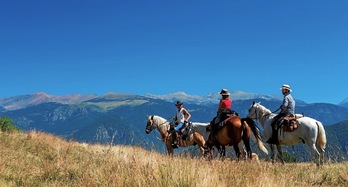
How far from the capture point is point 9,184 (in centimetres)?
636

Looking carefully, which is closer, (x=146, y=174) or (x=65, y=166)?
(x=146, y=174)

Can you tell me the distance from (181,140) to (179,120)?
1191mm

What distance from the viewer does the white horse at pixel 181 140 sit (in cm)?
2045

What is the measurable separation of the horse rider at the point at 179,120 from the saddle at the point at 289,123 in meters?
5.98

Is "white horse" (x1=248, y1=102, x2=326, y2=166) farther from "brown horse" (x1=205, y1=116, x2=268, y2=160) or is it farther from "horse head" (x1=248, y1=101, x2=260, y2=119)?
"brown horse" (x1=205, y1=116, x2=268, y2=160)

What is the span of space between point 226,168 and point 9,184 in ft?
A: 13.3

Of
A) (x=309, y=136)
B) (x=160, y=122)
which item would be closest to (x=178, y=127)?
(x=160, y=122)

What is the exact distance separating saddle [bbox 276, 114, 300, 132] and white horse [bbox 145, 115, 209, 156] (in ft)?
17.8

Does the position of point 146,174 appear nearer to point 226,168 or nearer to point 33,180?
point 226,168

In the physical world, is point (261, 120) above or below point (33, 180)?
above

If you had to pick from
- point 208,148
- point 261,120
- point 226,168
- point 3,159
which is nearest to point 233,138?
point 208,148

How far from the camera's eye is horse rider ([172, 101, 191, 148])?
65.8ft

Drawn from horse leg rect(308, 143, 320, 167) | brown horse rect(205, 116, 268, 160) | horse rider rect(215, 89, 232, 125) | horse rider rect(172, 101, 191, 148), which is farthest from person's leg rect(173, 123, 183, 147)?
horse leg rect(308, 143, 320, 167)

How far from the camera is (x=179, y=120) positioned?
20344 millimetres
